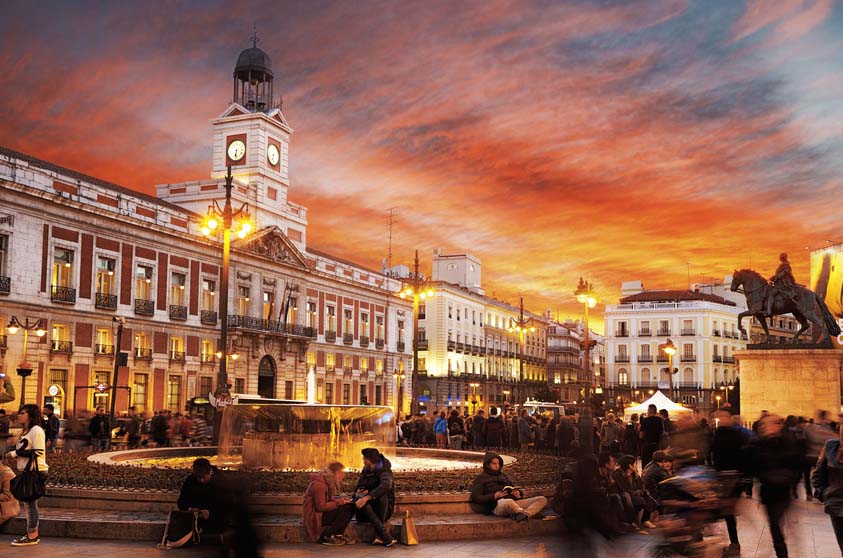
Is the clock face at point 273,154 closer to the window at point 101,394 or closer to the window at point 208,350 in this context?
the window at point 208,350

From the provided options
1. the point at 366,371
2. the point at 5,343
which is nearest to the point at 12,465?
the point at 5,343

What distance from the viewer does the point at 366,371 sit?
64750mm

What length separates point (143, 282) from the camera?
142ft

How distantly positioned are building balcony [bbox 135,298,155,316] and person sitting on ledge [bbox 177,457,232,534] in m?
34.3

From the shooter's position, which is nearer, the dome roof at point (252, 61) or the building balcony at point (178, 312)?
the building balcony at point (178, 312)

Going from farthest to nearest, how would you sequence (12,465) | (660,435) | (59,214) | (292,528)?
(59,214), (660,435), (12,465), (292,528)

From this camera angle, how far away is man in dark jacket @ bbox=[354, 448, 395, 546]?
10930 millimetres

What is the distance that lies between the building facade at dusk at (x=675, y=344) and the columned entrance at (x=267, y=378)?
40.3 meters

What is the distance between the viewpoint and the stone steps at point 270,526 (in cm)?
1088

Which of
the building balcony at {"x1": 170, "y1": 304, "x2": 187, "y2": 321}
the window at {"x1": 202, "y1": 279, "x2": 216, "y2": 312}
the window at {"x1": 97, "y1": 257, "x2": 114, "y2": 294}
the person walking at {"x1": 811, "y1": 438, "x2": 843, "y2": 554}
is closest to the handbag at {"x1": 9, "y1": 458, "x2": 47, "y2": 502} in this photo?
the person walking at {"x1": 811, "y1": 438, "x2": 843, "y2": 554}

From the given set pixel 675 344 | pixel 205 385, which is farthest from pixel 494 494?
pixel 675 344

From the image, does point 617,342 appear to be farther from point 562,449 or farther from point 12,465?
point 12,465

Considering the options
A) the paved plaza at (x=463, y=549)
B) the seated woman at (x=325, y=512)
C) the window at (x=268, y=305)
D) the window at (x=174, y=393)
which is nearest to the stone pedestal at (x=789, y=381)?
the paved plaza at (x=463, y=549)

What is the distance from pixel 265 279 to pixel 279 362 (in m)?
5.17
